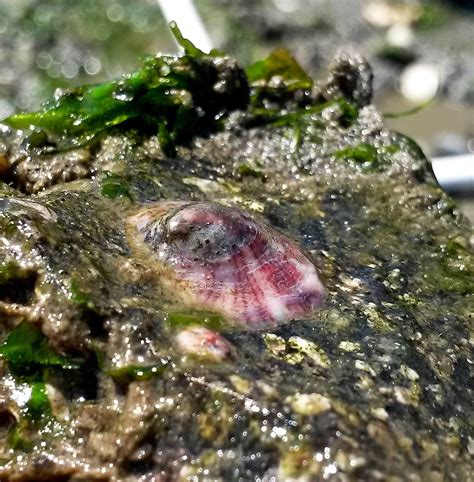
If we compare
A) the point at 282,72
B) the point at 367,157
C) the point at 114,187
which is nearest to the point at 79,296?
the point at 114,187

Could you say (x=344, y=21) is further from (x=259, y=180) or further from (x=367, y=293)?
(x=367, y=293)

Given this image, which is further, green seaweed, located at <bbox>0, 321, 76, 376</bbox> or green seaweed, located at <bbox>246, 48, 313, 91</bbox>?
green seaweed, located at <bbox>246, 48, 313, 91</bbox>

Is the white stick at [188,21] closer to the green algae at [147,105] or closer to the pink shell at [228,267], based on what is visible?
the green algae at [147,105]

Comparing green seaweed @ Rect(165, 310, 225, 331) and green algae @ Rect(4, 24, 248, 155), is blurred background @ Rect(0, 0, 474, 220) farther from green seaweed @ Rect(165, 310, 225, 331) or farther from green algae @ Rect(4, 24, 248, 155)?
green seaweed @ Rect(165, 310, 225, 331)

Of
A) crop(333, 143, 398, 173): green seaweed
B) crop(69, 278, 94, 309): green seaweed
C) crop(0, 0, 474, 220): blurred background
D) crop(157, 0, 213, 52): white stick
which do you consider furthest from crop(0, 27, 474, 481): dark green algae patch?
crop(0, 0, 474, 220): blurred background

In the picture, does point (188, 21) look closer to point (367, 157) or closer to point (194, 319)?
point (367, 157)

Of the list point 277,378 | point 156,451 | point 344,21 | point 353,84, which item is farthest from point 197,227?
point 344,21

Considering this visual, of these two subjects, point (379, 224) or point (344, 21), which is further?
point (344, 21)
